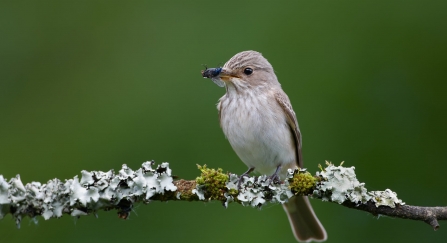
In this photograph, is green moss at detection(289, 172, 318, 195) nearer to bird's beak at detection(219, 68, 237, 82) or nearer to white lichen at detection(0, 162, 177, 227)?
white lichen at detection(0, 162, 177, 227)

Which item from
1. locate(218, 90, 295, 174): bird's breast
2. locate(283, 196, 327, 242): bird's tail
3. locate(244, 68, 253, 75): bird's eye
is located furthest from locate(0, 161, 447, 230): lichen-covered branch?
locate(283, 196, 327, 242): bird's tail

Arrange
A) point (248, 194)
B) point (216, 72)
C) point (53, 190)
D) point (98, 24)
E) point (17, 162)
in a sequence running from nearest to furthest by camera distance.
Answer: point (53, 190) < point (248, 194) < point (216, 72) < point (17, 162) < point (98, 24)

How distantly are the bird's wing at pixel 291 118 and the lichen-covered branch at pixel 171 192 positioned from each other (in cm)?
153

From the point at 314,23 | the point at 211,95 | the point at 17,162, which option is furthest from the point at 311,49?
the point at 17,162

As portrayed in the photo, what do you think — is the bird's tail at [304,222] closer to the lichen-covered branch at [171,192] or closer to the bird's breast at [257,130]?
the bird's breast at [257,130]

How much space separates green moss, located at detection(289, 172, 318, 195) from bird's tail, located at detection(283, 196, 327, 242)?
185 centimetres

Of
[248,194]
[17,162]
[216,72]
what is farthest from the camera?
[17,162]

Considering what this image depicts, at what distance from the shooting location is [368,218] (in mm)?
6402

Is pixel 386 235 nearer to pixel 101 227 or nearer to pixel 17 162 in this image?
pixel 101 227

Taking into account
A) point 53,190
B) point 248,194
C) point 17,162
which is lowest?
point 53,190

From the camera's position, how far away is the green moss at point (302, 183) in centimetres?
466

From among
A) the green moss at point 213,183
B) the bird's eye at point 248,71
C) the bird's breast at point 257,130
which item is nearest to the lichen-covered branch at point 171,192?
the green moss at point 213,183

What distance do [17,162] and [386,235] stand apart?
348 centimetres

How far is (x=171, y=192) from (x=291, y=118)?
6.85 feet
